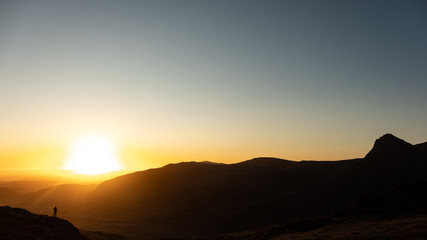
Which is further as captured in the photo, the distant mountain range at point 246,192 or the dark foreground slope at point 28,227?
the distant mountain range at point 246,192

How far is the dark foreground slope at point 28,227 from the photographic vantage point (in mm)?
24281

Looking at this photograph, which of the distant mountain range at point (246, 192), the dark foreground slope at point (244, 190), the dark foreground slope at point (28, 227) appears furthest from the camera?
the dark foreground slope at point (244, 190)

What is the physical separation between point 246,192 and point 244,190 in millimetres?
1523

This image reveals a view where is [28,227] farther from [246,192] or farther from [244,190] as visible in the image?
[244,190]

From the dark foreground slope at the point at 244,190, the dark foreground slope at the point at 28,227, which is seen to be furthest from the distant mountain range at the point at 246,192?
the dark foreground slope at the point at 28,227

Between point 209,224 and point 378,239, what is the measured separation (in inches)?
1893

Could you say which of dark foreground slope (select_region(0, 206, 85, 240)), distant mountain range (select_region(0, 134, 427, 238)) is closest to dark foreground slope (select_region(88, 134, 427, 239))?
distant mountain range (select_region(0, 134, 427, 238))

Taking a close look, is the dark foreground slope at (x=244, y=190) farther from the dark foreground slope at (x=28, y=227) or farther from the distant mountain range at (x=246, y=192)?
the dark foreground slope at (x=28, y=227)

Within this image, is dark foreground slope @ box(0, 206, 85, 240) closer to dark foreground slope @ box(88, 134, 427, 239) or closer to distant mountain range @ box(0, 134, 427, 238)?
distant mountain range @ box(0, 134, 427, 238)

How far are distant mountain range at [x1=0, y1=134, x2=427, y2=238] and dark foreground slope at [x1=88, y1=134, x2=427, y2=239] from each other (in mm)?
190

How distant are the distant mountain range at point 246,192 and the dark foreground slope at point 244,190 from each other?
0.62ft

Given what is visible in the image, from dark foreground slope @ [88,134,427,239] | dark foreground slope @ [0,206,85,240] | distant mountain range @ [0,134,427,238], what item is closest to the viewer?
dark foreground slope @ [0,206,85,240]

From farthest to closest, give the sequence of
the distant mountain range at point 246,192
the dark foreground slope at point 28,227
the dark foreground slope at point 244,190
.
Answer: the dark foreground slope at point 244,190 < the distant mountain range at point 246,192 < the dark foreground slope at point 28,227

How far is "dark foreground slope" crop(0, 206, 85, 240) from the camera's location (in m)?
24.3
